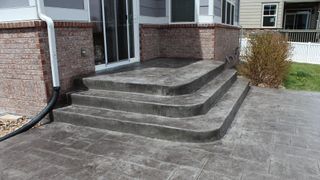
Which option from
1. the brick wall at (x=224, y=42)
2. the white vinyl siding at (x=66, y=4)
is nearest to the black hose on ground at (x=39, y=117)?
the white vinyl siding at (x=66, y=4)

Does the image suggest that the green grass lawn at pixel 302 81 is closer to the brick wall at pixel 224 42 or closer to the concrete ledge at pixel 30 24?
the brick wall at pixel 224 42

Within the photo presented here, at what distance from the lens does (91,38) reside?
204 inches

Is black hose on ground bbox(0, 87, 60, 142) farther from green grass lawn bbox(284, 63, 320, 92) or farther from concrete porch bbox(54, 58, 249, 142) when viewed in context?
green grass lawn bbox(284, 63, 320, 92)

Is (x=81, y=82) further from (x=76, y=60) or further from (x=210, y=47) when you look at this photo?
(x=210, y=47)

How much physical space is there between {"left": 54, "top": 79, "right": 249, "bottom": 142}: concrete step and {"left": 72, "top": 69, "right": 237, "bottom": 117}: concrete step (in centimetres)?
8

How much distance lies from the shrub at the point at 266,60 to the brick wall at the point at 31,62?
4.57m

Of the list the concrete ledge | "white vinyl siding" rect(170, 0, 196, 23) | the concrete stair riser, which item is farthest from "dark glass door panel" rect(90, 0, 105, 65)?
"white vinyl siding" rect(170, 0, 196, 23)

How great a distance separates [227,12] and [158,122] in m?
7.09

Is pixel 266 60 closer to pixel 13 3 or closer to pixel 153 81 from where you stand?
pixel 153 81

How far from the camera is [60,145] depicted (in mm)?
3482

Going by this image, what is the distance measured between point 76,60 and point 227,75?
346cm

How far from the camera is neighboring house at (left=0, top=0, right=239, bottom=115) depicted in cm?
420

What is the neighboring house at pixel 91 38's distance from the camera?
4203mm

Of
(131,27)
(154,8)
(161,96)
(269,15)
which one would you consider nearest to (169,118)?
(161,96)
